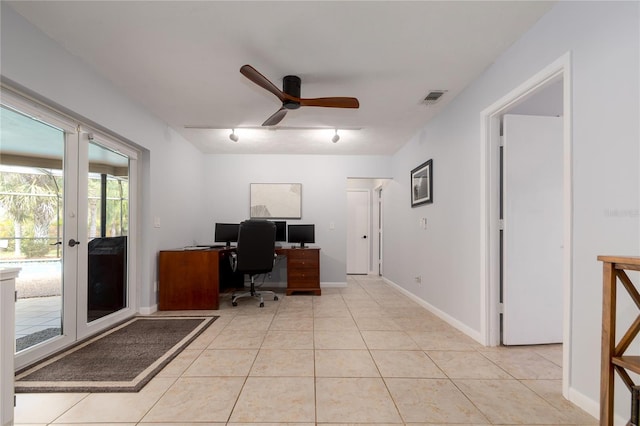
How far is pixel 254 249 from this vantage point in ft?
13.0

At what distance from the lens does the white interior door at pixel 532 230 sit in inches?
98.3

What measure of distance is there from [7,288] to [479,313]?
316 centimetres

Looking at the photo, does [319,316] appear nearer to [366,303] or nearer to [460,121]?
[366,303]

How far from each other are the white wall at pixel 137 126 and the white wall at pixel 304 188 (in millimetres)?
309

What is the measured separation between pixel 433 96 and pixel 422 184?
120 centimetres

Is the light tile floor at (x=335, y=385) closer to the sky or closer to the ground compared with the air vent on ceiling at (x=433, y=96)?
Answer: closer to the ground

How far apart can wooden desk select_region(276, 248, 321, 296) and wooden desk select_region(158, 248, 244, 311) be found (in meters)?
1.22

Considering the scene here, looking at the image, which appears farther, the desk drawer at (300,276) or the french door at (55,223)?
the desk drawer at (300,276)

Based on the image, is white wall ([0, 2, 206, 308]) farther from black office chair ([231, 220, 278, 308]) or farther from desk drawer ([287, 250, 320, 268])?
desk drawer ([287, 250, 320, 268])

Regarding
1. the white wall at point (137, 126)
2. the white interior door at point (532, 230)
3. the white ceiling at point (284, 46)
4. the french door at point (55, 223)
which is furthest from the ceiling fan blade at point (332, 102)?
the french door at point (55, 223)

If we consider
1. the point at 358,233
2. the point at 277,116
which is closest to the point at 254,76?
the point at 277,116

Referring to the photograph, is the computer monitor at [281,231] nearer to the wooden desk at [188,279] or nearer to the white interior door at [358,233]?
the wooden desk at [188,279]

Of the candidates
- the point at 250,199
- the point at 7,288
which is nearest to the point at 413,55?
the point at 7,288

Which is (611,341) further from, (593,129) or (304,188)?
(304,188)
